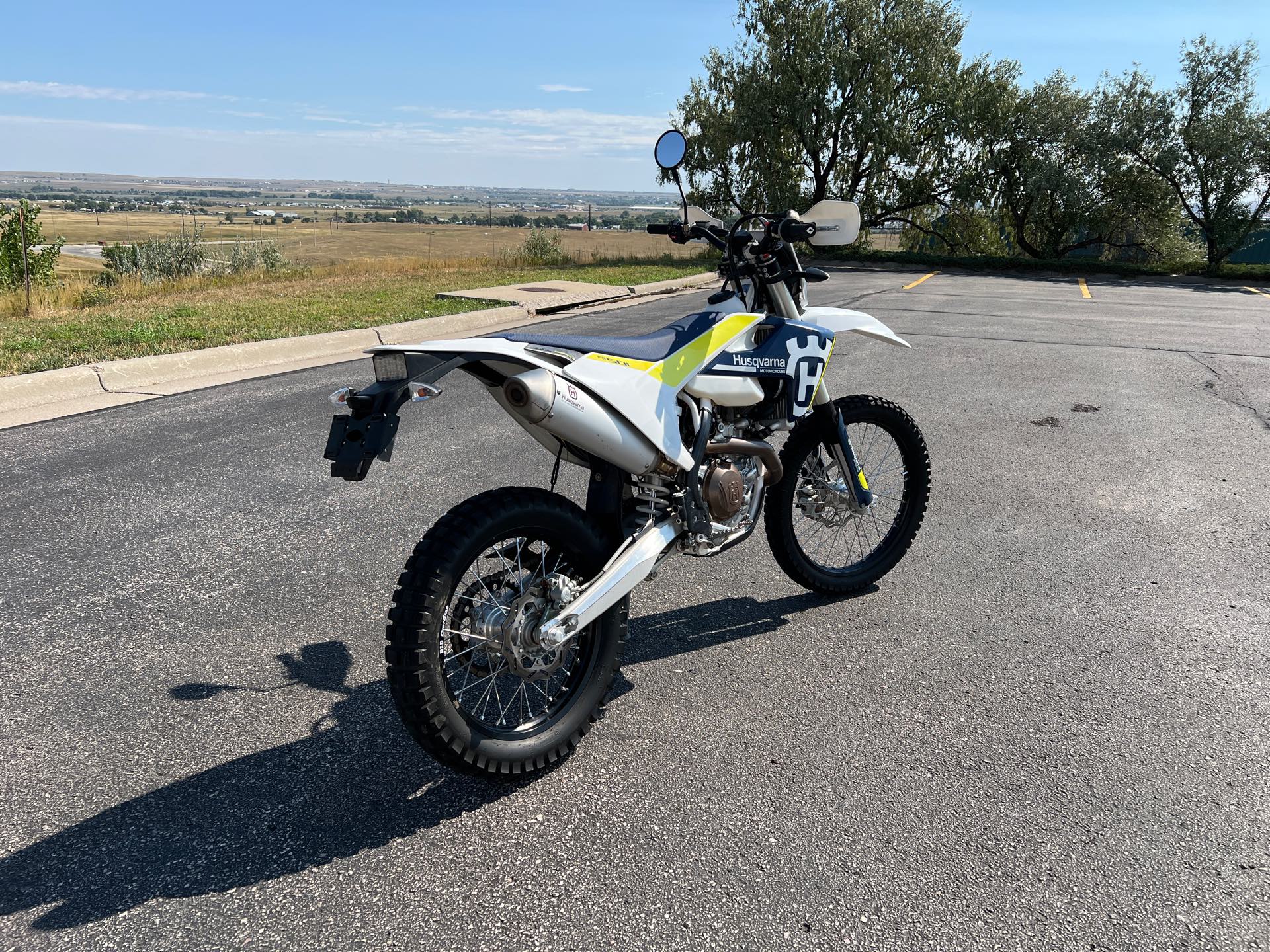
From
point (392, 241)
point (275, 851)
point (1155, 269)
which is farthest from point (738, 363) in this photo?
point (392, 241)

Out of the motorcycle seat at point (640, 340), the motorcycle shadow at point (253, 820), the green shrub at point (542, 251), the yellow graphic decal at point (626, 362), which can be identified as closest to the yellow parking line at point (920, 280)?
the green shrub at point (542, 251)

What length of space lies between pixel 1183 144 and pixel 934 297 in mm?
15048

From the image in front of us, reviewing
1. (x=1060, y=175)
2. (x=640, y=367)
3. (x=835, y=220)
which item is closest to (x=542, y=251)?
(x=1060, y=175)

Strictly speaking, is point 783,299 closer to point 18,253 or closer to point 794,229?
point 794,229

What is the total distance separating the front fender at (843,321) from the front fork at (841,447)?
0.25 meters

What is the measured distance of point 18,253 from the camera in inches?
578

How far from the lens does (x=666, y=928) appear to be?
231 cm

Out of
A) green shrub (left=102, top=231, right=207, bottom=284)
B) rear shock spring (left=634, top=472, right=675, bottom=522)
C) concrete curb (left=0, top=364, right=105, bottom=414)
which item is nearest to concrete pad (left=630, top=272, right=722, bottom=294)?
green shrub (left=102, top=231, right=207, bottom=284)

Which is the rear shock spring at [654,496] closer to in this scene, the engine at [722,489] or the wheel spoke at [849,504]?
the engine at [722,489]

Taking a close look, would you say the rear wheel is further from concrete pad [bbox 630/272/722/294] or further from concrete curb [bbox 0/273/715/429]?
concrete pad [bbox 630/272/722/294]

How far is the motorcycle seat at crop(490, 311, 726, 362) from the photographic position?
2.89 m

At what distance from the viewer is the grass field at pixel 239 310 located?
916cm

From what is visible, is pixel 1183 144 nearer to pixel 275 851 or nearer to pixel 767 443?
pixel 767 443

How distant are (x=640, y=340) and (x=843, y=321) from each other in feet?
3.82
